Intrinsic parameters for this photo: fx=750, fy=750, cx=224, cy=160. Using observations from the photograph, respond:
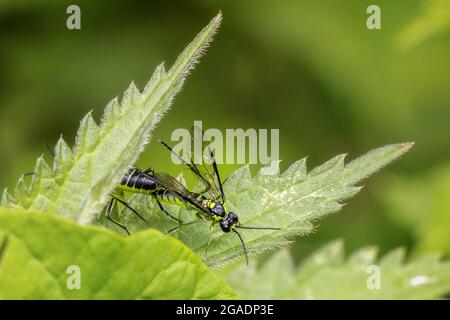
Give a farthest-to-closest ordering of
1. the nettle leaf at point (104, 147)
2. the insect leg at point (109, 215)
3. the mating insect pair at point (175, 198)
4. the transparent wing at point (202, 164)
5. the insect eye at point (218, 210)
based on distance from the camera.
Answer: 1. the transparent wing at point (202, 164)
2. the insect eye at point (218, 210)
3. the mating insect pair at point (175, 198)
4. the insect leg at point (109, 215)
5. the nettle leaf at point (104, 147)

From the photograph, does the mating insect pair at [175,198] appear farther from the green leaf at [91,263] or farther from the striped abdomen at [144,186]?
the green leaf at [91,263]

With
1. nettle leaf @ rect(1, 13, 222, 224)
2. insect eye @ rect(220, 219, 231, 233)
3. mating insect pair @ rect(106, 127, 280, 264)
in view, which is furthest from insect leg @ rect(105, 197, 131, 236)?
insect eye @ rect(220, 219, 231, 233)

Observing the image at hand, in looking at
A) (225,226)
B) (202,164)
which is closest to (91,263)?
(225,226)

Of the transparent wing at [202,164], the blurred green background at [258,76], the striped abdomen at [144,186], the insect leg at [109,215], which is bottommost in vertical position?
the insect leg at [109,215]

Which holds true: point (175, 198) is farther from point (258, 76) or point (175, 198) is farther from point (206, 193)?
point (258, 76)

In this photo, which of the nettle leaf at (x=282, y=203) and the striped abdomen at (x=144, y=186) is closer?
the nettle leaf at (x=282, y=203)

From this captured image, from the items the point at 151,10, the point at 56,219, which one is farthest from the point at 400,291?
the point at 151,10

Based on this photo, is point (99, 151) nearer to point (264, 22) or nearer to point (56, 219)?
point (56, 219)

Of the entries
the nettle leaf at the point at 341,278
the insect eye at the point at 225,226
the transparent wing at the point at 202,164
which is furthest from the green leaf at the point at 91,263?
the nettle leaf at the point at 341,278
